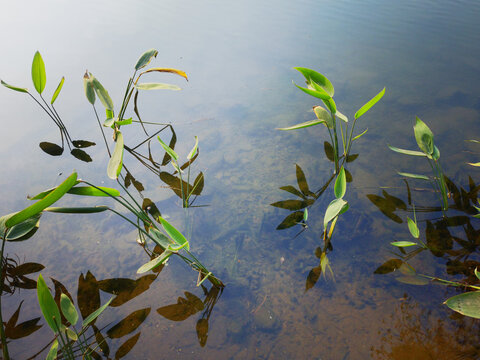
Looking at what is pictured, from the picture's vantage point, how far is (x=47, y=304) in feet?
2.79

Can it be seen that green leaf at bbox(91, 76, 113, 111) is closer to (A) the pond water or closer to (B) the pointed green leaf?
(B) the pointed green leaf

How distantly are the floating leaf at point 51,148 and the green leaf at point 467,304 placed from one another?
1809 mm

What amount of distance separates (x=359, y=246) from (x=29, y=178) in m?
1.55

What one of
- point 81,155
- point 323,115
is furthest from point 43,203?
point 323,115

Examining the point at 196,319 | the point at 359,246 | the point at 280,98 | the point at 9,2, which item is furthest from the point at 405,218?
the point at 9,2

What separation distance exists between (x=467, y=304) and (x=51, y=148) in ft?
6.30

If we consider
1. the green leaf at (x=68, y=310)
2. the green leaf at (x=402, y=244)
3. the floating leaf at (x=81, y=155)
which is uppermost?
the green leaf at (x=402, y=244)

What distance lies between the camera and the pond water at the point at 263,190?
1033mm

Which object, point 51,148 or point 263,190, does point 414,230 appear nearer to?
point 263,190

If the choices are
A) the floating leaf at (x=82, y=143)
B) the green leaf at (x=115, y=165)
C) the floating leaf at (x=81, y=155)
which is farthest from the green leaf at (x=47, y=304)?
the floating leaf at (x=82, y=143)

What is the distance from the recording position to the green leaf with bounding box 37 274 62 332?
83 centimetres

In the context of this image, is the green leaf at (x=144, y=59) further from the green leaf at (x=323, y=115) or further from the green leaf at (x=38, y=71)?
the green leaf at (x=323, y=115)

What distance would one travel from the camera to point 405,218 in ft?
4.31

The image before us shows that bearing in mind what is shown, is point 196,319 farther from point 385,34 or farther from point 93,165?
point 385,34
